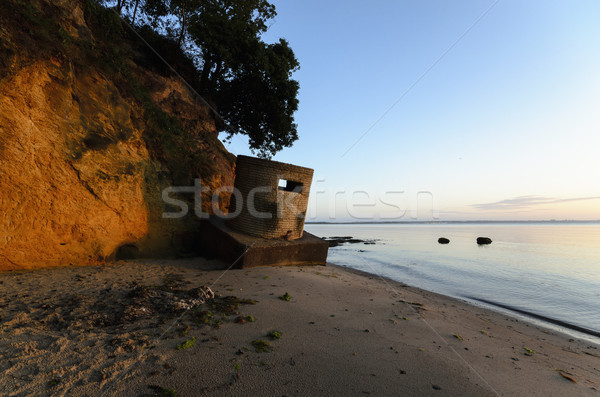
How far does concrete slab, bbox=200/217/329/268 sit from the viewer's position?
6406 millimetres

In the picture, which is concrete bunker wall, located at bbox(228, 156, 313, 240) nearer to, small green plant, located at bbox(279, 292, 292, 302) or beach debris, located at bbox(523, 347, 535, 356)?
small green plant, located at bbox(279, 292, 292, 302)

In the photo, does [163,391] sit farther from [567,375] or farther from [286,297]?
[567,375]

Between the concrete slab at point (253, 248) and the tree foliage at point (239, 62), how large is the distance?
26.9 feet

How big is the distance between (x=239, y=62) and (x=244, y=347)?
13.4m

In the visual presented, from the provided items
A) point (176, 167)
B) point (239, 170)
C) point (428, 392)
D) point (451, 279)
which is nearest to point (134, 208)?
point (176, 167)

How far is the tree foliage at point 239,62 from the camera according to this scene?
469 inches

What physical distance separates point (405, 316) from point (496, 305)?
5556 millimetres

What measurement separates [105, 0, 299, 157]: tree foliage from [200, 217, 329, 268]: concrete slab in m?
8.19

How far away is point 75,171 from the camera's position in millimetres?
5480

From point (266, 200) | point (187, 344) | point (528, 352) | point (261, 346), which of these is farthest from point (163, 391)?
point (266, 200)

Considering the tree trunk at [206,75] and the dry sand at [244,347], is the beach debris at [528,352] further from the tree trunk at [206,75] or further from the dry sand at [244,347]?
the tree trunk at [206,75]

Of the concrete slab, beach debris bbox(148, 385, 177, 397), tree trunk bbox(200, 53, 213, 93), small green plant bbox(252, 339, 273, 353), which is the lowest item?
beach debris bbox(148, 385, 177, 397)

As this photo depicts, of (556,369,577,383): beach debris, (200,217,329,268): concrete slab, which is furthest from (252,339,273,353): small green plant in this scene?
(200,217,329,268): concrete slab

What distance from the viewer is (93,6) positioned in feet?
25.8
